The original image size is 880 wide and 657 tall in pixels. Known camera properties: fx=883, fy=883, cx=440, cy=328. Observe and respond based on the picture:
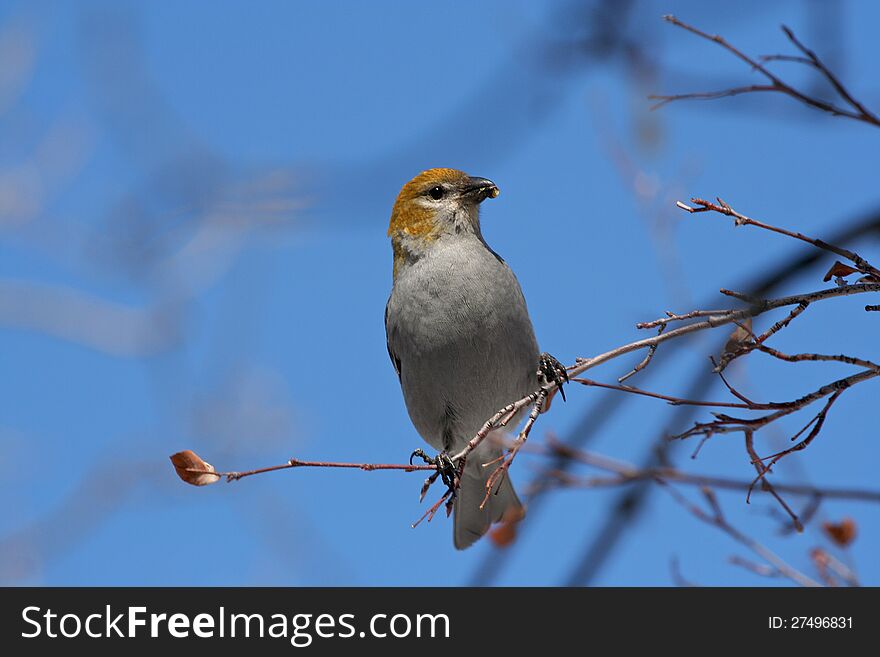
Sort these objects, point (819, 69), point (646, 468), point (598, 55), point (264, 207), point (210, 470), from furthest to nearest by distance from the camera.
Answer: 1. point (264, 207)
2. point (598, 55)
3. point (210, 470)
4. point (646, 468)
5. point (819, 69)

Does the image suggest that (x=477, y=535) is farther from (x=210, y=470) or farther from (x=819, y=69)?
(x=819, y=69)

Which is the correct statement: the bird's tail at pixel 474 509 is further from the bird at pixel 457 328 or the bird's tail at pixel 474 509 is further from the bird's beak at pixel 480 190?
the bird's beak at pixel 480 190

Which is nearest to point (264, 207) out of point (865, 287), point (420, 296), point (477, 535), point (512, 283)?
point (420, 296)

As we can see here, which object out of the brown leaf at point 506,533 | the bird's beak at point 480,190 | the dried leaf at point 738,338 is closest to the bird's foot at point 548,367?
the brown leaf at point 506,533

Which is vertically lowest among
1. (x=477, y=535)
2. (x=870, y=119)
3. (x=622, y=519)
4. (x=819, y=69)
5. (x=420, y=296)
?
(x=622, y=519)

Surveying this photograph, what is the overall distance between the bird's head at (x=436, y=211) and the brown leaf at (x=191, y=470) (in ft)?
9.25

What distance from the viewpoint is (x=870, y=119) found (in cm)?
237

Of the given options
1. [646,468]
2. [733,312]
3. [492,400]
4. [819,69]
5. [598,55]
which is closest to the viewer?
[819,69]

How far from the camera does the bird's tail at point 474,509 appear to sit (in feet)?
20.6

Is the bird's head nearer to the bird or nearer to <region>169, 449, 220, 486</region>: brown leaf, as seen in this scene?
the bird

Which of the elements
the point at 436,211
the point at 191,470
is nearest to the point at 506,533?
the point at 191,470

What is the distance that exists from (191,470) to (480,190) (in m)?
3.27

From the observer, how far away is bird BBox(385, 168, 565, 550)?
5.32 m

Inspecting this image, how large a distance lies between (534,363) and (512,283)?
528mm
